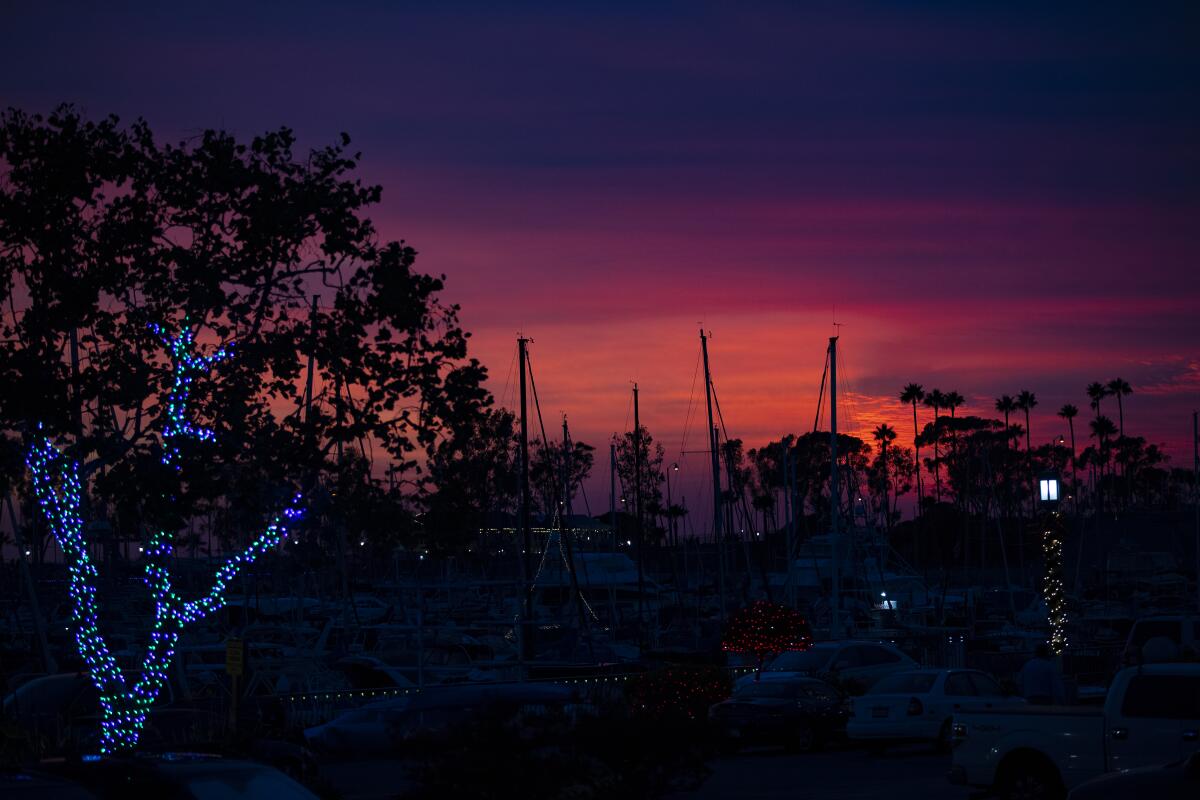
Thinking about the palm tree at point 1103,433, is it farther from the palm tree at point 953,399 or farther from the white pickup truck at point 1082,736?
the white pickup truck at point 1082,736

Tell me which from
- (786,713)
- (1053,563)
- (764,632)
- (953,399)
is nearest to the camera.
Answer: (786,713)

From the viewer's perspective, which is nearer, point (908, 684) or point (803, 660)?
point (908, 684)

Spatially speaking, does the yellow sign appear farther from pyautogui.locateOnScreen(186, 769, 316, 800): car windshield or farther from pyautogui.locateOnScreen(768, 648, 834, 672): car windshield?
pyautogui.locateOnScreen(768, 648, 834, 672): car windshield

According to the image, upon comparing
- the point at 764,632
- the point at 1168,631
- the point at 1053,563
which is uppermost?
the point at 1053,563

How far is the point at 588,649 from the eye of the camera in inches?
1921

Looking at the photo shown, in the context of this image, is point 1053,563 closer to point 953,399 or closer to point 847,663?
point 847,663

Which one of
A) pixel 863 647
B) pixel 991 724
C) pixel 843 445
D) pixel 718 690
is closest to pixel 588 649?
pixel 863 647

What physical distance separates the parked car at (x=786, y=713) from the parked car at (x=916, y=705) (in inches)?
41.7

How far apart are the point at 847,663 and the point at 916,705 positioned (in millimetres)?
6643

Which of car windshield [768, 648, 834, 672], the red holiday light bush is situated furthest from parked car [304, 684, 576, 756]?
the red holiday light bush

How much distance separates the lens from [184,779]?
10453 mm

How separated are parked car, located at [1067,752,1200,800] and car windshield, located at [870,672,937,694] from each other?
1509 cm

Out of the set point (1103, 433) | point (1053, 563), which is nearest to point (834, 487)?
point (1053, 563)

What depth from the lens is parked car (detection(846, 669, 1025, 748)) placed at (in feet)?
82.1
